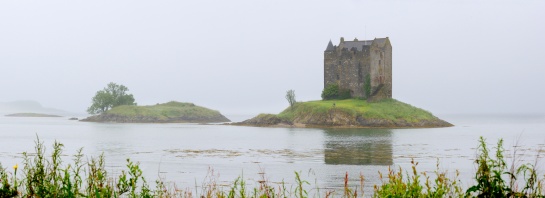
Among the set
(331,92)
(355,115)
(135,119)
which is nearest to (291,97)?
(331,92)

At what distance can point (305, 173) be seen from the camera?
31875 millimetres

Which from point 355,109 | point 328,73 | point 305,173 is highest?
point 328,73

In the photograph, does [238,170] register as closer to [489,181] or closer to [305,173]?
[305,173]

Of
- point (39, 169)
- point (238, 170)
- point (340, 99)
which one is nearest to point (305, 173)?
point (238, 170)

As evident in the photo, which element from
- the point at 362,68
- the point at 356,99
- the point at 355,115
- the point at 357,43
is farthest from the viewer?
the point at 357,43

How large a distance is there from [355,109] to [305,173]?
80666 mm

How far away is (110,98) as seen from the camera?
170 m

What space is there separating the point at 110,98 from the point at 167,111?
57.3ft

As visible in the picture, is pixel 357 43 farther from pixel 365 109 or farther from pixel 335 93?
pixel 365 109

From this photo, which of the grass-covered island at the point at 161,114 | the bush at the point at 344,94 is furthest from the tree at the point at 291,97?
the grass-covered island at the point at 161,114

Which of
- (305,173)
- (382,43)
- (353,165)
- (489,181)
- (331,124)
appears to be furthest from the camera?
(382,43)

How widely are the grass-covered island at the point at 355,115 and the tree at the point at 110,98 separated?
68.5 m

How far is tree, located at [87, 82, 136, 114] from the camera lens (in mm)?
170375

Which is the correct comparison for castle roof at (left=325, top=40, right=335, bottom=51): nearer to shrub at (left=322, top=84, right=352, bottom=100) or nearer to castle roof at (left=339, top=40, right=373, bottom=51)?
castle roof at (left=339, top=40, right=373, bottom=51)
